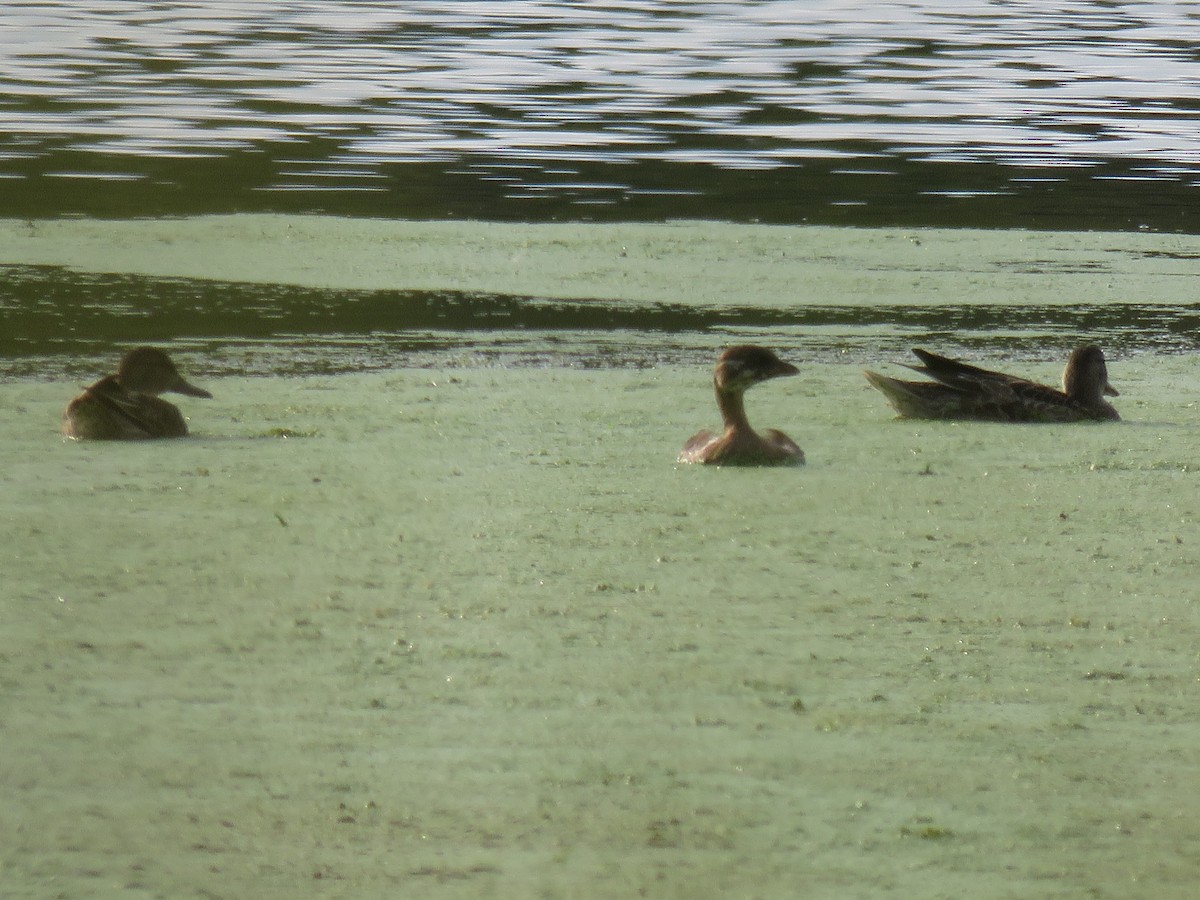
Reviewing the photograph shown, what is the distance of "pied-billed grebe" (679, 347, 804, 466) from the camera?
498 centimetres

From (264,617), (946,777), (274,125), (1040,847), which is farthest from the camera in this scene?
(274,125)

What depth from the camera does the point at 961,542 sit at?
4.25 meters

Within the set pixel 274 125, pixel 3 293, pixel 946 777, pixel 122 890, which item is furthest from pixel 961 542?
pixel 274 125

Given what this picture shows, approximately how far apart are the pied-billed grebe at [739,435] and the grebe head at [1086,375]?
0.96 m

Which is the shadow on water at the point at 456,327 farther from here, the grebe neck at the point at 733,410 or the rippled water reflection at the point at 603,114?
the rippled water reflection at the point at 603,114

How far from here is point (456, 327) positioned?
733 centimetres

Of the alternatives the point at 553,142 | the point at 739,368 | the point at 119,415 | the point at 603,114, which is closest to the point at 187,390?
the point at 119,415

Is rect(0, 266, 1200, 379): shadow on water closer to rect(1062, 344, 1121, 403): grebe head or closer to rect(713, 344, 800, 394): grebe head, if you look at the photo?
rect(1062, 344, 1121, 403): grebe head

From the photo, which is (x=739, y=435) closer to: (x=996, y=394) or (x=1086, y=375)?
(x=996, y=394)

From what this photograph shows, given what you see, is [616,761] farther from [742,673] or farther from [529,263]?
[529,263]

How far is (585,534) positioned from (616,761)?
137 centimetres

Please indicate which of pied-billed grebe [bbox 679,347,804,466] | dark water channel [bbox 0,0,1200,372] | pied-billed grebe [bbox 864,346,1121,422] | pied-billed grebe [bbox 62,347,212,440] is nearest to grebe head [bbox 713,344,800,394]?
pied-billed grebe [bbox 679,347,804,466]

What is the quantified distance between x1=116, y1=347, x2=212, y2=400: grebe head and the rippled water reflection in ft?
14.8

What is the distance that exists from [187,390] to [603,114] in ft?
30.3
